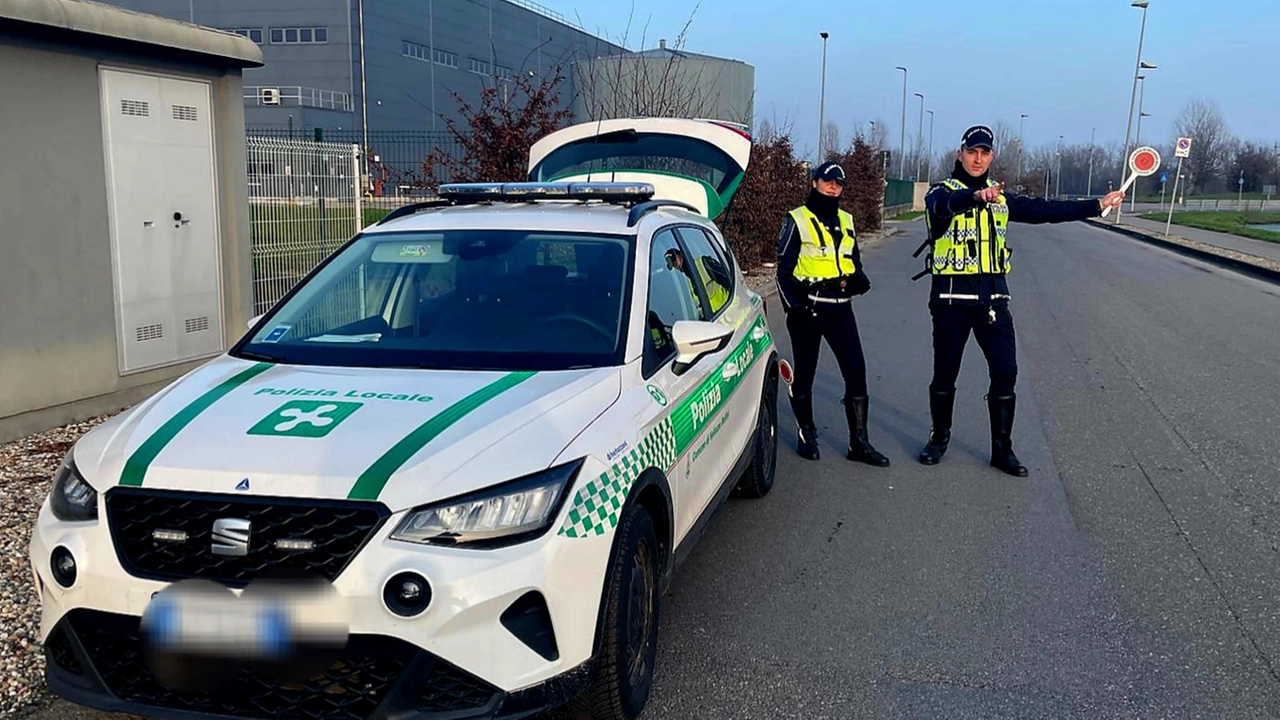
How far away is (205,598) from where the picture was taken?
8.68ft

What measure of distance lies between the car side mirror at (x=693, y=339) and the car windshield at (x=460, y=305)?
21 cm

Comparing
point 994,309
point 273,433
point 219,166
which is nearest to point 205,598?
point 273,433

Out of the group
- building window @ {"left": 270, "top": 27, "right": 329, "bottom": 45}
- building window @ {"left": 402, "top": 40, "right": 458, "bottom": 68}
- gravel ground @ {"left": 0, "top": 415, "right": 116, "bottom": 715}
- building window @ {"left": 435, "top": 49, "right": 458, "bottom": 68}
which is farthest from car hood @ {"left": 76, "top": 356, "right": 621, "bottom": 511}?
building window @ {"left": 435, "top": 49, "right": 458, "bottom": 68}

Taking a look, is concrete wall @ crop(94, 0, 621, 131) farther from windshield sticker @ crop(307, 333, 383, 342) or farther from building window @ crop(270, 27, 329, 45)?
windshield sticker @ crop(307, 333, 383, 342)

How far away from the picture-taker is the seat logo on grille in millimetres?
2664

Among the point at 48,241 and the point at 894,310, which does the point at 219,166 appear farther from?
the point at 894,310

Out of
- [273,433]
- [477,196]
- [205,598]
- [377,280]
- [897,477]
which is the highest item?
[477,196]

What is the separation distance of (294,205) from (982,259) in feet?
20.6

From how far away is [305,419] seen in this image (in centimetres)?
299

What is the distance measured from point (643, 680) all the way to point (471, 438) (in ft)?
3.51

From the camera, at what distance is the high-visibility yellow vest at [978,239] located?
20.2 ft

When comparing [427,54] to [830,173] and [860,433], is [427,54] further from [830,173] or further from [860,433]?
[860,433]

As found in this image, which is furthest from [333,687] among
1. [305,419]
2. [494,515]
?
[305,419]

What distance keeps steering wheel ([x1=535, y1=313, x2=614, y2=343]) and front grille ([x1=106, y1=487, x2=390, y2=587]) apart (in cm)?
129
